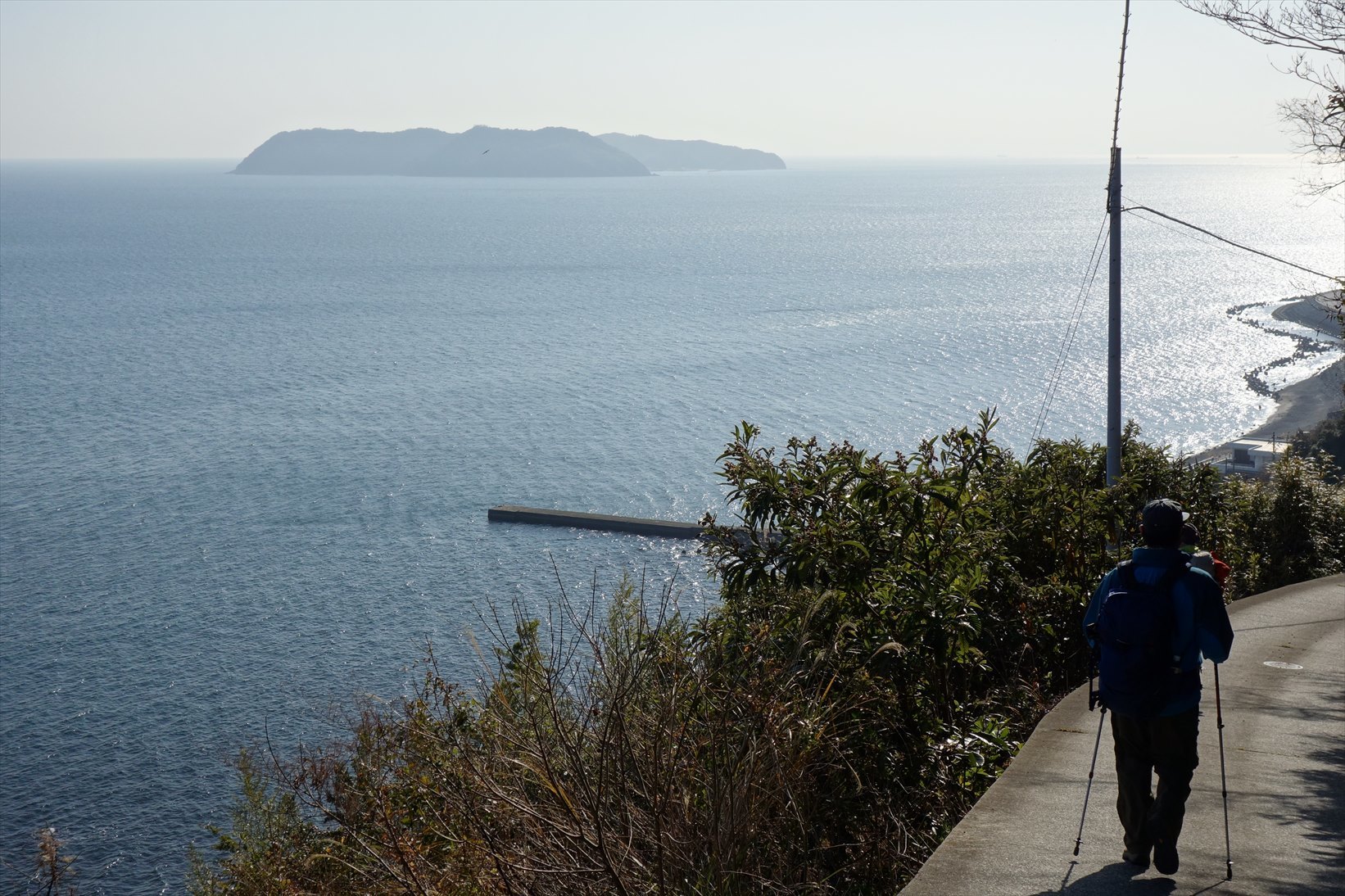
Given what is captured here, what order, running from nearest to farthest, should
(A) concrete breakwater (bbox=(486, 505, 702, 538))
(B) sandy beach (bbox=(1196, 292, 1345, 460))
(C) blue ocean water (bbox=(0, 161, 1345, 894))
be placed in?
(C) blue ocean water (bbox=(0, 161, 1345, 894))
(A) concrete breakwater (bbox=(486, 505, 702, 538))
(B) sandy beach (bbox=(1196, 292, 1345, 460))

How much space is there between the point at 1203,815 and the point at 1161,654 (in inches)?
60.6

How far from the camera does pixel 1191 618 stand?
4555 mm

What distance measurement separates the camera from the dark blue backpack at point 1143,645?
461 cm

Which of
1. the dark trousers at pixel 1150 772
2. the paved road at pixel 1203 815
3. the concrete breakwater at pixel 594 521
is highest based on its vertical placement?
the dark trousers at pixel 1150 772

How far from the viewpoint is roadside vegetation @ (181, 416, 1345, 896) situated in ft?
15.6

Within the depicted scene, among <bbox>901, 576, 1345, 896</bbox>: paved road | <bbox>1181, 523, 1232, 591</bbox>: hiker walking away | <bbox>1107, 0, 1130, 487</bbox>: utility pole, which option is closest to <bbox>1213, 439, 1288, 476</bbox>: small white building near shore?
<bbox>1107, 0, 1130, 487</bbox>: utility pole

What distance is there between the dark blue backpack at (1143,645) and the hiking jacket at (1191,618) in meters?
0.02

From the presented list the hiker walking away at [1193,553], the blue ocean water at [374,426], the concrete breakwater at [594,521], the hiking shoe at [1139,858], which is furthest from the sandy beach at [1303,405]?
the hiking shoe at [1139,858]

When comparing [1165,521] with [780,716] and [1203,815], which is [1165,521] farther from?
[780,716]

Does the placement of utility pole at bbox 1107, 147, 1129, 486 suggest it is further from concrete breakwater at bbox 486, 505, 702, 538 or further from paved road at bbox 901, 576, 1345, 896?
concrete breakwater at bbox 486, 505, 702, 538

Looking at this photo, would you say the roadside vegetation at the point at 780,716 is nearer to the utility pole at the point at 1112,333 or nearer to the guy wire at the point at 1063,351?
the utility pole at the point at 1112,333

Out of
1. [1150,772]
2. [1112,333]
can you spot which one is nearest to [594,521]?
[1112,333]

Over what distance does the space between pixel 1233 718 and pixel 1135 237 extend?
181 m

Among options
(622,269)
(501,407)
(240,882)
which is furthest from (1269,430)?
(622,269)
